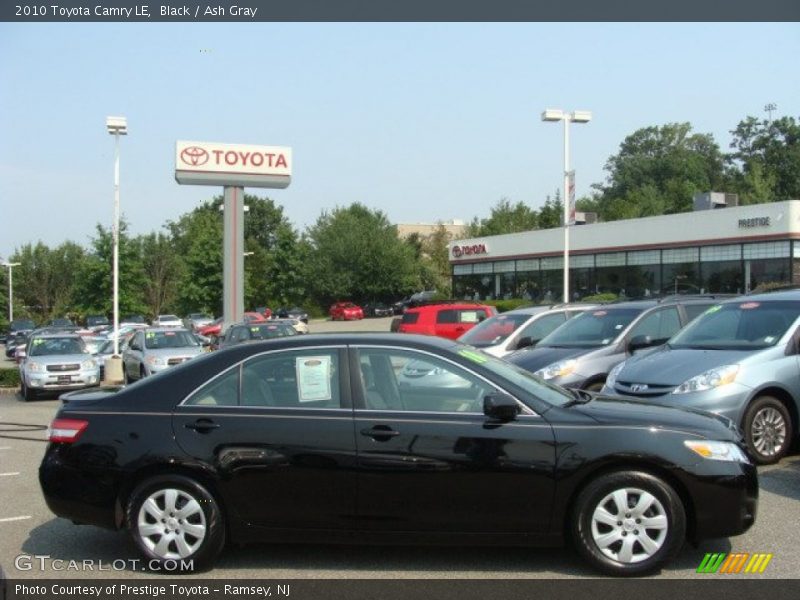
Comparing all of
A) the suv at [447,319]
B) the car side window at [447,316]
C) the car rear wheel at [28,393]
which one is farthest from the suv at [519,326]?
the car rear wheel at [28,393]

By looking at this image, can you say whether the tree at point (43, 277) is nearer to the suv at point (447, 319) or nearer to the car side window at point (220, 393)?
the suv at point (447, 319)

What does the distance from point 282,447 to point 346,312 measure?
62.1m

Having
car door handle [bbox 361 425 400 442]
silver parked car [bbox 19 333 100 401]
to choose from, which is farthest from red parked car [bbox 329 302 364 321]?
car door handle [bbox 361 425 400 442]

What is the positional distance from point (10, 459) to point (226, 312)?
27.4 meters

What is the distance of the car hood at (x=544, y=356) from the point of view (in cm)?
1105

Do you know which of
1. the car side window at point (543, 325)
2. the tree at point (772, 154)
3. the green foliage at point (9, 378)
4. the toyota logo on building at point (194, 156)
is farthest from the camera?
the tree at point (772, 154)

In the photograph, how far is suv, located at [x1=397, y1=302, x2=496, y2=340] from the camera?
2219cm

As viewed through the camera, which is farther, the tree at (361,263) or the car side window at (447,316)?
the tree at (361,263)

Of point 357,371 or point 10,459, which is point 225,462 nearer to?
point 357,371

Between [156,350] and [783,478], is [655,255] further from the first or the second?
[783,478]

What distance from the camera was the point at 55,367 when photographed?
64.6ft

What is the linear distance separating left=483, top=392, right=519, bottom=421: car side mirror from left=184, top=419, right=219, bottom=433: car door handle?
5.98ft

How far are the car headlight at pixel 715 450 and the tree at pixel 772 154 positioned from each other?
7881 cm

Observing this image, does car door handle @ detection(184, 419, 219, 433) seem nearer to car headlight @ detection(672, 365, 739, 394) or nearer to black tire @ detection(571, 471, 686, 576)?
black tire @ detection(571, 471, 686, 576)
